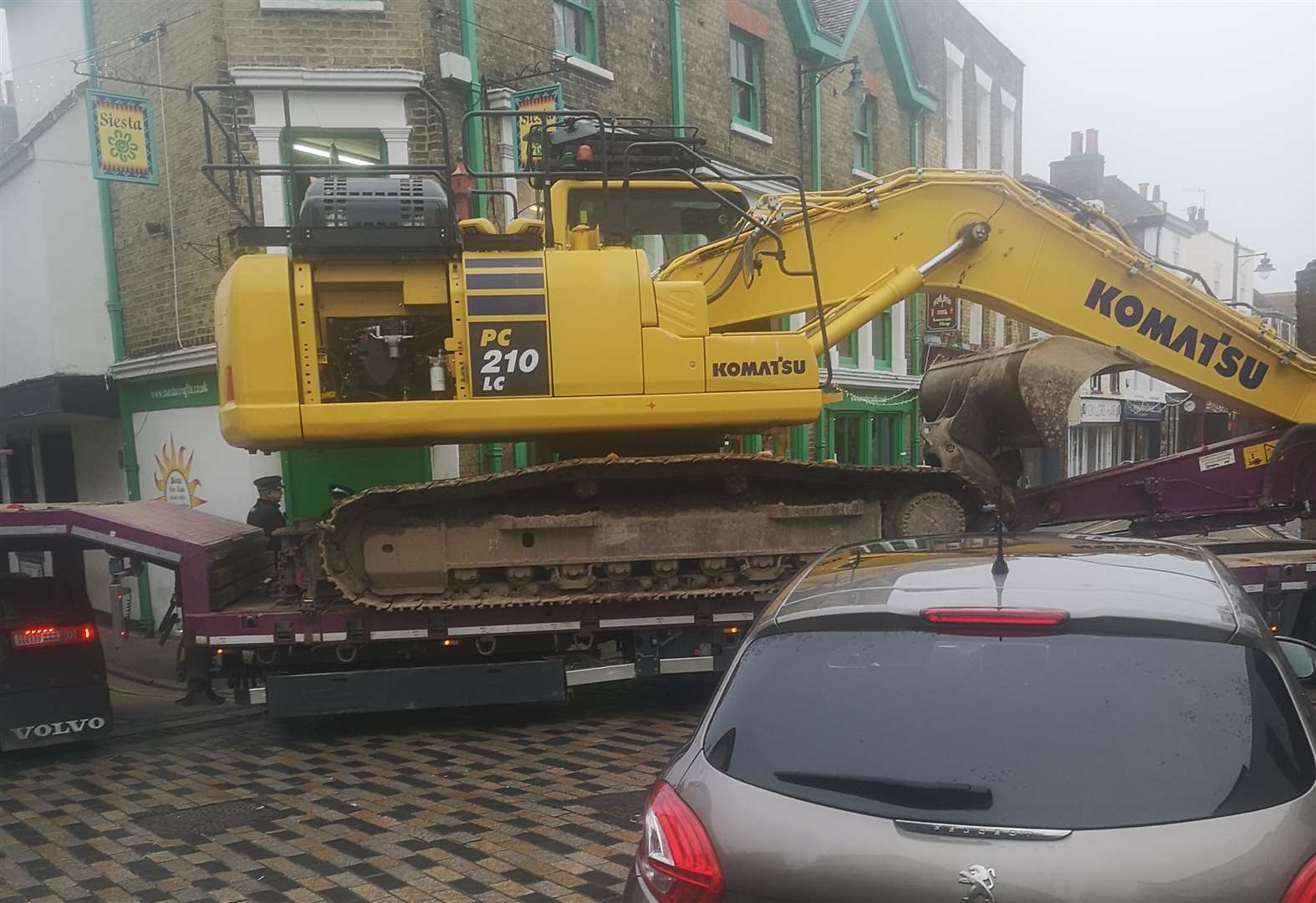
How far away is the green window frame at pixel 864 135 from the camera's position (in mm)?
16938

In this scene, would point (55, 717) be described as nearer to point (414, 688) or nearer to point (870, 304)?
point (414, 688)

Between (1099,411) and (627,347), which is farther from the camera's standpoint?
(1099,411)

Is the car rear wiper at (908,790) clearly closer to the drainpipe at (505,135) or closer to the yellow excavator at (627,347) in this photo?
the yellow excavator at (627,347)

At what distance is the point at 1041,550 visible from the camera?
2.90 m

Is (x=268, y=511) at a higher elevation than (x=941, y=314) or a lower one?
lower

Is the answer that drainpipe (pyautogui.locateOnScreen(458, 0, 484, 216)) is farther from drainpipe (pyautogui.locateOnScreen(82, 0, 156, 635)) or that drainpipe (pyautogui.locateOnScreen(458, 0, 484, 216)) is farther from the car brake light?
the car brake light

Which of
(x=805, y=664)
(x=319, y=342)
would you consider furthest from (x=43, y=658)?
(x=805, y=664)

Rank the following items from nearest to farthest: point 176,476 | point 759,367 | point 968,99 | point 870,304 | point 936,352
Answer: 1. point 759,367
2. point 870,304
3. point 176,476
4. point 936,352
5. point 968,99

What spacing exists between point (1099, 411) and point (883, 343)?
10640mm

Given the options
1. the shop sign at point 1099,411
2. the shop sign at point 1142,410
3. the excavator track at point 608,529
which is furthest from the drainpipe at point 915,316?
the excavator track at point 608,529

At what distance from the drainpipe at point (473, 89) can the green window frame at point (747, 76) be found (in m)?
4.94

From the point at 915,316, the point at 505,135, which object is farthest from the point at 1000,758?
the point at 915,316

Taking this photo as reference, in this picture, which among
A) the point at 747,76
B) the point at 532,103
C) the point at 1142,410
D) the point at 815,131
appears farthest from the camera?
the point at 1142,410

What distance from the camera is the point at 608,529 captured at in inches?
238
